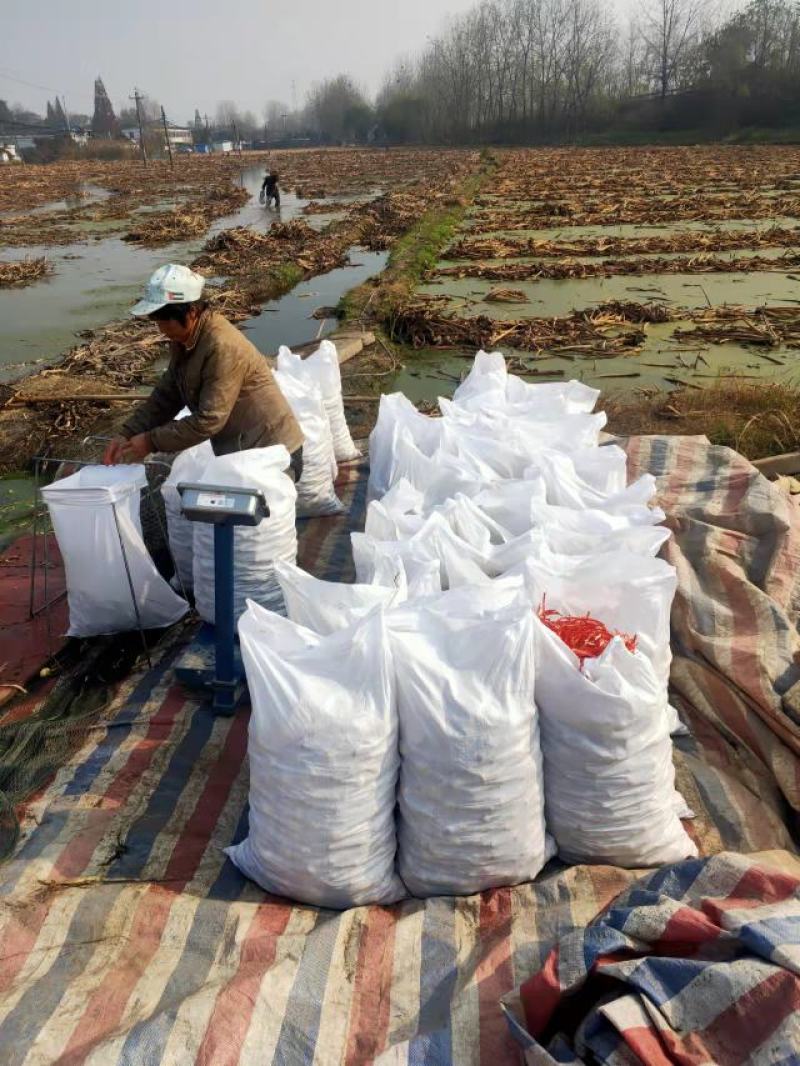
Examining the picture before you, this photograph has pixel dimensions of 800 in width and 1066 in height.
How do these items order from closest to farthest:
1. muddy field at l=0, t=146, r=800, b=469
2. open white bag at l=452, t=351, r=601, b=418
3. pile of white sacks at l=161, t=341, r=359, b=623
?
pile of white sacks at l=161, t=341, r=359, b=623 → open white bag at l=452, t=351, r=601, b=418 → muddy field at l=0, t=146, r=800, b=469

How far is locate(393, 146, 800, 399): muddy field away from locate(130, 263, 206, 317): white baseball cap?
4.76 m

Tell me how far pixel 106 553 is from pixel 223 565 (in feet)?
2.41

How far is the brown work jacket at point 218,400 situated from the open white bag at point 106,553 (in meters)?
0.25

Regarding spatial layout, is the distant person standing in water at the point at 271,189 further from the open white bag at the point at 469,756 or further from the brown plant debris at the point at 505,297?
the open white bag at the point at 469,756

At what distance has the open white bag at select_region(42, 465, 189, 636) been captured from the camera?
2.87 m

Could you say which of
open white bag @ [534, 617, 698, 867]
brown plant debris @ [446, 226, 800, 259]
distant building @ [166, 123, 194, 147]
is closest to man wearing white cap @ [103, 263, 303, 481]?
open white bag @ [534, 617, 698, 867]

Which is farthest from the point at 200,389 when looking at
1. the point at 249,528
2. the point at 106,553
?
→ the point at 106,553

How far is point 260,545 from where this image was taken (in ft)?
9.62

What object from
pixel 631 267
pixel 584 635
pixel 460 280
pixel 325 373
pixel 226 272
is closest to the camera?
pixel 584 635

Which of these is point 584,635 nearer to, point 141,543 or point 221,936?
point 221,936

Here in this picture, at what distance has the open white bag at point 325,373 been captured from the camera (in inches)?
169

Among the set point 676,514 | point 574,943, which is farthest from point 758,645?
point 574,943

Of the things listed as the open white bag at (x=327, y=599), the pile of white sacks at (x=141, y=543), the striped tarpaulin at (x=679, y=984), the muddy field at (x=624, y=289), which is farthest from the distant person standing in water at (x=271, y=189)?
the striped tarpaulin at (x=679, y=984)

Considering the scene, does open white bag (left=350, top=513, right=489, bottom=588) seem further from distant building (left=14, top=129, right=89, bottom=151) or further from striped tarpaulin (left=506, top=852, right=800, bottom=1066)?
distant building (left=14, top=129, right=89, bottom=151)
